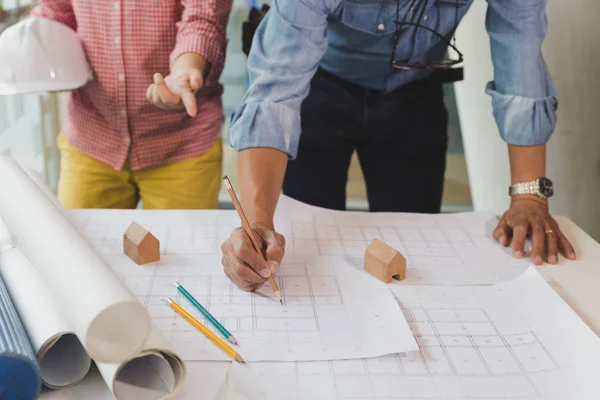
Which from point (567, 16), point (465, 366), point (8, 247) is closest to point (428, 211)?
point (567, 16)

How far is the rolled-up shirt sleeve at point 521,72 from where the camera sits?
1096 millimetres

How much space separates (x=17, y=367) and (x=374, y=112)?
91 centimetres

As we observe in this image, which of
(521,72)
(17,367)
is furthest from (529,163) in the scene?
(17,367)

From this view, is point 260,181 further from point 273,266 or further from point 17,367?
point 17,367

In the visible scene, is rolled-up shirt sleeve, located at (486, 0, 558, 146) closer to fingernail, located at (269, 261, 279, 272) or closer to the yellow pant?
fingernail, located at (269, 261, 279, 272)

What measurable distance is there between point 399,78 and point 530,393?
0.74m

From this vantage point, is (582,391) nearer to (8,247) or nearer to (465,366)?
(465,366)

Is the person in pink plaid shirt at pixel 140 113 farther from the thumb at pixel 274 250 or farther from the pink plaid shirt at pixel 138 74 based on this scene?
the thumb at pixel 274 250

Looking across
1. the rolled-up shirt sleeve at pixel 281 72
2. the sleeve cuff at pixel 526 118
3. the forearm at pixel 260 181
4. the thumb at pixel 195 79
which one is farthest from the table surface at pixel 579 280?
the thumb at pixel 195 79

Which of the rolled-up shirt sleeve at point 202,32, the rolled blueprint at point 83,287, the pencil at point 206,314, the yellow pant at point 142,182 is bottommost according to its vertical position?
the yellow pant at point 142,182

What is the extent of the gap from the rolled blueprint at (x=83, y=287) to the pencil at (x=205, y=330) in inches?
5.6

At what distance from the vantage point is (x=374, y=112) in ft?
4.40

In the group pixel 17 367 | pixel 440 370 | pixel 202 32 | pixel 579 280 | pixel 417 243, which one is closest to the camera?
pixel 17 367

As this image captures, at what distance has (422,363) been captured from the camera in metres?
0.73
